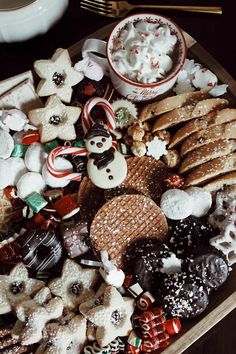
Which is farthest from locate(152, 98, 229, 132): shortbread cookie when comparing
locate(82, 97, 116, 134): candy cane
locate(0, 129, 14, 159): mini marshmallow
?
locate(0, 129, 14, 159): mini marshmallow

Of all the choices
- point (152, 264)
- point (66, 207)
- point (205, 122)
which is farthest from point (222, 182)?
point (66, 207)

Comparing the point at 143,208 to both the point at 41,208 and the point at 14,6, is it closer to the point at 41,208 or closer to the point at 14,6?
the point at 41,208

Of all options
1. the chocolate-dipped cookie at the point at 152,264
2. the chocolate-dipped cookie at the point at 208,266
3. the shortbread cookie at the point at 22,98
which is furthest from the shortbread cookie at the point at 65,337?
the shortbread cookie at the point at 22,98

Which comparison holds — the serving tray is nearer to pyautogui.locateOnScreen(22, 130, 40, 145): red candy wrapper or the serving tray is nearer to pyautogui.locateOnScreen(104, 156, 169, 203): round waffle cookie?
pyautogui.locateOnScreen(104, 156, 169, 203): round waffle cookie

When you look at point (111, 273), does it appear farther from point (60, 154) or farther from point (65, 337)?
point (60, 154)

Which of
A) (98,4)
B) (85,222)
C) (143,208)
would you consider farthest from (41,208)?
(98,4)
